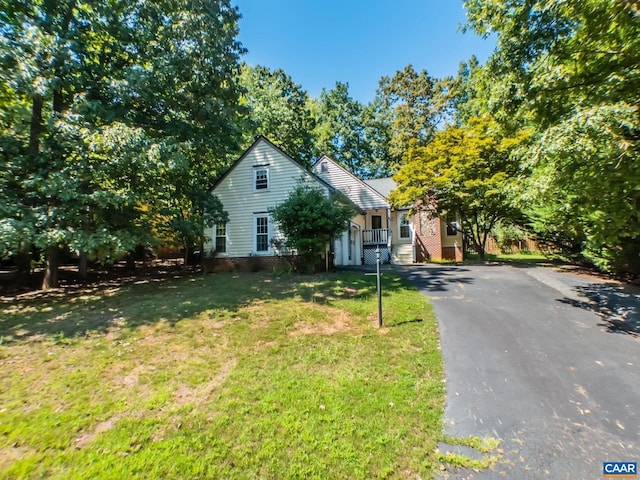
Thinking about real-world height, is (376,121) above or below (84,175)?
above

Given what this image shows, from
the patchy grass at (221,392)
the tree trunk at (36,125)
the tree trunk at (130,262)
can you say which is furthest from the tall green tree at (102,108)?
the tree trunk at (130,262)

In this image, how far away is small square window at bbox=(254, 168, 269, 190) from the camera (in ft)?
50.2

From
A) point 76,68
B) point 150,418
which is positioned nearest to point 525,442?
point 150,418

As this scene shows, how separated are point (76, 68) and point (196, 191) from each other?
588cm

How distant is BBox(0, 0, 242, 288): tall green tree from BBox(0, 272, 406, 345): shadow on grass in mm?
1556

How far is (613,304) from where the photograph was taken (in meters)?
7.16

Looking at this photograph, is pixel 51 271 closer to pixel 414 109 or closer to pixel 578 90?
pixel 578 90

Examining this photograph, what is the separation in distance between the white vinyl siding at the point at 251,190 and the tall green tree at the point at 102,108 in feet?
9.34

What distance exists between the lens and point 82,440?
10.8ft

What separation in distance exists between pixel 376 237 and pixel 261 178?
824cm

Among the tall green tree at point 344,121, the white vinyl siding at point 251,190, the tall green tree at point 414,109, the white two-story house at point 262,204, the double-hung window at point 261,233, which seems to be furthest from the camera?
the tall green tree at point 344,121

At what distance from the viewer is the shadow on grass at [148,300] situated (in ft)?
21.4

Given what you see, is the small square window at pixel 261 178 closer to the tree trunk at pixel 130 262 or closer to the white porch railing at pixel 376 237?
the white porch railing at pixel 376 237

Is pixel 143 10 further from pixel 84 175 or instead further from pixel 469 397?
pixel 469 397
